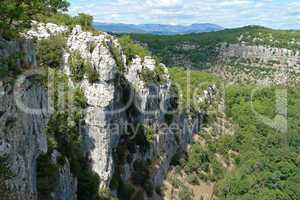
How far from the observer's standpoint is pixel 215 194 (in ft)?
206

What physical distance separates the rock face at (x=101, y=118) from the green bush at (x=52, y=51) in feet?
1.67

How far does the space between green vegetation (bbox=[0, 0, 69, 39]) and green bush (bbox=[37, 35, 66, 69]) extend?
1708cm

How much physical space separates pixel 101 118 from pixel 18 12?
1976 centimetres

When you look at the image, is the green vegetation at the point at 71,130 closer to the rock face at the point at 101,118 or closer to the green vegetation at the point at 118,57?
the rock face at the point at 101,118

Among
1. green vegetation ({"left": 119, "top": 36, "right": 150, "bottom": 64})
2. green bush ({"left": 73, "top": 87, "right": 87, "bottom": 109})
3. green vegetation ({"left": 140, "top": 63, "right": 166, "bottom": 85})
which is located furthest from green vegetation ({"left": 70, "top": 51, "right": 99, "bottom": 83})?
green vegetation ({"left": 140, "top": 63, "right": 166, "bottom": 85})

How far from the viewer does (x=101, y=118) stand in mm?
35812

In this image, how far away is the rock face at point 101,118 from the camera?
1778 centimetres

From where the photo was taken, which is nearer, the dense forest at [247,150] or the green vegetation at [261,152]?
the dense forest at [247,150]

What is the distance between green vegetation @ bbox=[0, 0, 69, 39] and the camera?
16266mm

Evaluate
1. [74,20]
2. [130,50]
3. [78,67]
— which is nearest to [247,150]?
[130,50]

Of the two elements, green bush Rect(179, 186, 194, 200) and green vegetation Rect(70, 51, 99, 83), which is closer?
green vegetation Rect(70, 51, 99, 83)

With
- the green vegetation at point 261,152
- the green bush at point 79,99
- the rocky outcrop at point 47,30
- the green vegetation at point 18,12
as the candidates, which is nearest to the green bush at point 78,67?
the green bush at point 79,99

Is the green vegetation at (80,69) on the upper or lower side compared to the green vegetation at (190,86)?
upper

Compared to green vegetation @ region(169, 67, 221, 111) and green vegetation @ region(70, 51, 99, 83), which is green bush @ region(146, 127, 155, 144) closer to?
green vegetation @ region(70, 51, 99, 83)
